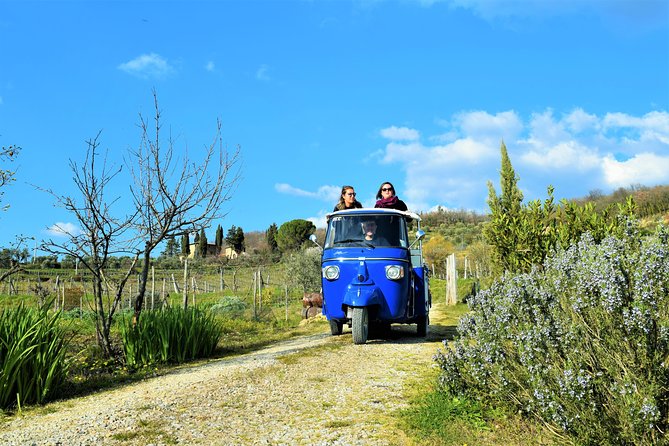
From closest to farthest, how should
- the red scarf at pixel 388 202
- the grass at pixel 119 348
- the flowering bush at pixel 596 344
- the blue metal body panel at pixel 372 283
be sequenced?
the flowering bush at pixel 596 344
the grass at pixel 119 348
the blue metal body panel at pixel 372 283
the red scarf at pixel 388 202

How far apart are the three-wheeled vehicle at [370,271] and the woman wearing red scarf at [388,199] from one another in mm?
636

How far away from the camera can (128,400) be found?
6.42 m

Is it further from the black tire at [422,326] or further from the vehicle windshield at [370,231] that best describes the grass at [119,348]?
the black tire at [422,326]

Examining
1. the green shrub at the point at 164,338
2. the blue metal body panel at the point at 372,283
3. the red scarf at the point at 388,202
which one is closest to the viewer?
the green shrub at the point at 164,338

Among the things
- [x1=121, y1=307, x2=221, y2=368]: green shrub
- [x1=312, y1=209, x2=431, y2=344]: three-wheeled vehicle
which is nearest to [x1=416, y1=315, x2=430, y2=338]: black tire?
[x1=312, y1=209, x2=431, y2=344]: three-wheeled vehicle

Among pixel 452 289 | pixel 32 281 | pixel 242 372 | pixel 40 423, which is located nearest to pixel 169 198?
pixel 242 372

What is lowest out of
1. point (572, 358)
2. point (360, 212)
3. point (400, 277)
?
point (572, 358)

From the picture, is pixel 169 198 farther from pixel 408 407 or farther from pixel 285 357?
pixel 408 407

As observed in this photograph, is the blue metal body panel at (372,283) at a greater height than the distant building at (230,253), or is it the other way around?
the distant building at (230,253)

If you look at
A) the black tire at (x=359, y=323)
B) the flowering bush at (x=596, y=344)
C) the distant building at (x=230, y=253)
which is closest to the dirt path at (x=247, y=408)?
the black tire at (x=359, y=323)

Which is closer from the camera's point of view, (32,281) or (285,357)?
(285,357)

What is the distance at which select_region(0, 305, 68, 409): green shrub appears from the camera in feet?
21.4

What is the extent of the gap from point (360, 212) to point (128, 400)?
5.06 metres

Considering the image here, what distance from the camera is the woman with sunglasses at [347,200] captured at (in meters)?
10.9
